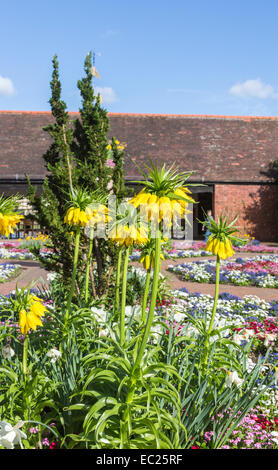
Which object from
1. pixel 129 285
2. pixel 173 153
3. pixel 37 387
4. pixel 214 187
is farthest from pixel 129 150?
pixel 37 387

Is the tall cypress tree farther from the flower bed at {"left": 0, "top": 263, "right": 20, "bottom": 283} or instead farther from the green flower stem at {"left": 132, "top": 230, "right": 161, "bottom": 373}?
the flower bed at {"left": 0, "top": 263, "right": 20, "bottom": 283}

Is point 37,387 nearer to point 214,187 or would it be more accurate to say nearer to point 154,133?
point 214,187

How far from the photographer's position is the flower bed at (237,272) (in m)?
9.44

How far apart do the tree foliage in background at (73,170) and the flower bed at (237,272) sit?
15.2 feet

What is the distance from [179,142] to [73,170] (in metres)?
17.9

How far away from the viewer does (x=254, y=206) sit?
20.7 m

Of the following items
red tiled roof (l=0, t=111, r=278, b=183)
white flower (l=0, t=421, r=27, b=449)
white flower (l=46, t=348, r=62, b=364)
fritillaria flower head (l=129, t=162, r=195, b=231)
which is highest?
red tiled roof (l=0, t=111, r=278, b=183)

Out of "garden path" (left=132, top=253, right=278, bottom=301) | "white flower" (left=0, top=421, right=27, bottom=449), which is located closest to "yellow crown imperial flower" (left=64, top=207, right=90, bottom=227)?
"white flower" (left=0, top=421, right=27, bottom=449)

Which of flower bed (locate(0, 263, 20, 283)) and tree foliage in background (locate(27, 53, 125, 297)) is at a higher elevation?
tree foliage in background (locate(27, 53, 125, 297))

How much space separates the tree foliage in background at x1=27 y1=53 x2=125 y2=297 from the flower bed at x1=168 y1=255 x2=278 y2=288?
462 cm

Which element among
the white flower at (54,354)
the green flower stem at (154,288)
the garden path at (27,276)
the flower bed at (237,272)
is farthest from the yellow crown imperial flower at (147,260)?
the flower bed at (237,272)

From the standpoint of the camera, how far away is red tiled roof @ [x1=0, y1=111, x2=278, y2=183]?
20312mm
